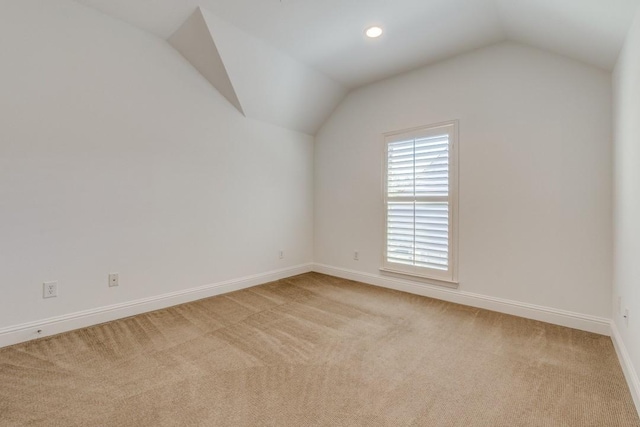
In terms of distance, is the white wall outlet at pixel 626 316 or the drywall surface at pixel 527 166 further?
the drywall surface at pixel 527 166

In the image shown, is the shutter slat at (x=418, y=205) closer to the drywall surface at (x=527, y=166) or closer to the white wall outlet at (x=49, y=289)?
the drywall surface at (x=527, y=166)

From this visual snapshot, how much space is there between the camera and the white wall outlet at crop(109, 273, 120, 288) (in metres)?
2.61

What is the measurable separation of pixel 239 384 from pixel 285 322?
92 centimetres

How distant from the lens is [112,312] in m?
2.60

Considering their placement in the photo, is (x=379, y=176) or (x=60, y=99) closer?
(x=60, y=99)

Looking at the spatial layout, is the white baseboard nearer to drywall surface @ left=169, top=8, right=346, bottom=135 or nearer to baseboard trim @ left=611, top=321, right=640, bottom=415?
drywall surface @ left=169, top=8, right=346, bottom=135

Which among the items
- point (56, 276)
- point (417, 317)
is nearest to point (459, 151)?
point (417, 317)

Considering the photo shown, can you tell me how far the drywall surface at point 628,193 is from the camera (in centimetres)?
166

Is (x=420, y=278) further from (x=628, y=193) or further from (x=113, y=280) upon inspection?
(x=113, y=280)

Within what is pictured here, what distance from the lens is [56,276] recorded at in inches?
92.0

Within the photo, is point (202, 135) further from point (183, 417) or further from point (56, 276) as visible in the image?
point (183, 417)

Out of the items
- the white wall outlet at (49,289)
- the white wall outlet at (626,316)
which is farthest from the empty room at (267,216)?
the white wall outlet at (626,316)

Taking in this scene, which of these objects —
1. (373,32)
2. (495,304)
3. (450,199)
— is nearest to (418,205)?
(450,199)

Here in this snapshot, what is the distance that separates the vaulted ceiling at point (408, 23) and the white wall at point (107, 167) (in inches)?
17.3
